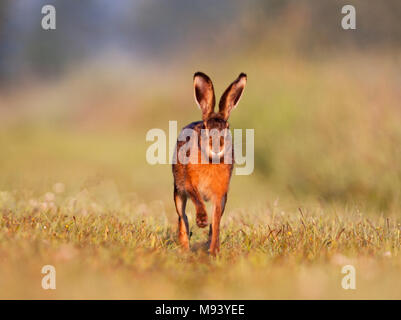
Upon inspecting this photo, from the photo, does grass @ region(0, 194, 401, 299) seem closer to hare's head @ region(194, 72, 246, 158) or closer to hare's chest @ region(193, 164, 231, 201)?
hare's chest @ region(193, 164, 231, 201)

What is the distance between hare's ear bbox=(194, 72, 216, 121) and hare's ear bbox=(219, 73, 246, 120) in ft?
0.39

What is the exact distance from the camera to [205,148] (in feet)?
19.5

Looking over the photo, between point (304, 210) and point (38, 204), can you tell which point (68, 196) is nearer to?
point (38, 204)

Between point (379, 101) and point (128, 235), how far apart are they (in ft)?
21.6

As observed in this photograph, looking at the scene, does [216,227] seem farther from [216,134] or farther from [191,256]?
[216,134]

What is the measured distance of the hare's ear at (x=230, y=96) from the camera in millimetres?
6086

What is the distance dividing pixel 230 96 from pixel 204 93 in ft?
0.94

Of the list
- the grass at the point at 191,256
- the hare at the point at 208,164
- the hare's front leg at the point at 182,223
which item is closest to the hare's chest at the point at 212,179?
A: the hare at the point at 208,164

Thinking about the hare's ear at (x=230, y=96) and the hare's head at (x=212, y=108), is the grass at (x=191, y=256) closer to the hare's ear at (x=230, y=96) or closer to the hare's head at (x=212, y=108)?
the hare's head at (x=212, y=108)

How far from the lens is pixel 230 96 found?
6.12m

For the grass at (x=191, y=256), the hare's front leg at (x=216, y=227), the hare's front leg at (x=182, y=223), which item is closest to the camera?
the grass at (x=191, y=256)

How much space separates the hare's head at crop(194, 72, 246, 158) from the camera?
5828 mm
